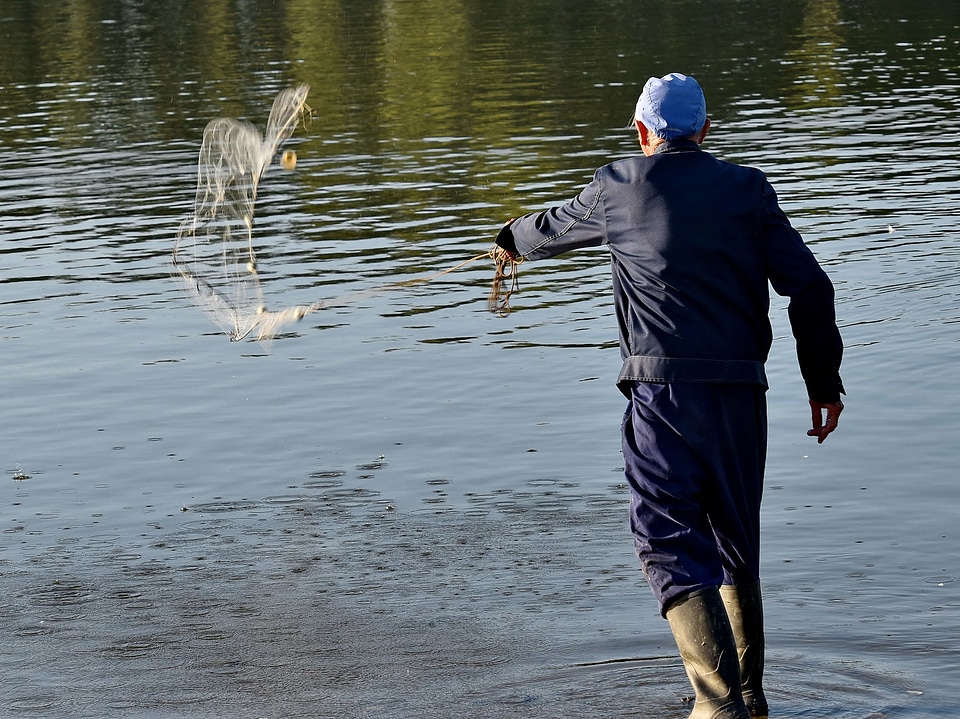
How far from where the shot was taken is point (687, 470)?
15.3ft

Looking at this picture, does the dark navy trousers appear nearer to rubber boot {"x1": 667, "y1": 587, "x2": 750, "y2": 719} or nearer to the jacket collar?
rubber boot {"x1": 667, "y1": 587, "x2": 750, "y2": 719}

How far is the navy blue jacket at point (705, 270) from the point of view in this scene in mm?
4664

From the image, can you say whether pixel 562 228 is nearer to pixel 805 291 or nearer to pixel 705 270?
pixel 705 270

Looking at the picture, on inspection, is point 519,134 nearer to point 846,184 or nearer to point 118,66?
point 846,184

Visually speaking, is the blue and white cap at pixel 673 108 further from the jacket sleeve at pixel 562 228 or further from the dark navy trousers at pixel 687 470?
the dark navy trousers at pixel 687 470

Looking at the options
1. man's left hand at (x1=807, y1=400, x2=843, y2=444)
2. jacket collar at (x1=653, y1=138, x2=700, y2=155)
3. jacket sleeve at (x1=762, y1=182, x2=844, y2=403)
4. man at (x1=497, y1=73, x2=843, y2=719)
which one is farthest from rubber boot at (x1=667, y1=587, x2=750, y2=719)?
jacket collar at (x1=653, y1=138, x2=700, y2=155)

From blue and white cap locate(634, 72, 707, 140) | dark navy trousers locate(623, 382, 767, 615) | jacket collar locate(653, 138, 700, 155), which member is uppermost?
blue and white cap locate(634, 72, 707, 140)

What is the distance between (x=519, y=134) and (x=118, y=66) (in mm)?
16181

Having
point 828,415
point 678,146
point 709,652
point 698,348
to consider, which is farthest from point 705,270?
point 709,652

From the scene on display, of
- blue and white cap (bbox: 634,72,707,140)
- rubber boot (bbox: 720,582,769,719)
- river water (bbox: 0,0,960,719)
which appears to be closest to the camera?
blue and white cap (bbox: 634,72,707,140)

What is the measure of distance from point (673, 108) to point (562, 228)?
0.51 meters

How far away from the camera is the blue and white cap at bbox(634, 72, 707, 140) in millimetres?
4793

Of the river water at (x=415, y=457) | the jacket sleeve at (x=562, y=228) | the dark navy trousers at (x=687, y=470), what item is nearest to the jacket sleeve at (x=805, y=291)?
the dark navy trousers at (x=687, y=470)

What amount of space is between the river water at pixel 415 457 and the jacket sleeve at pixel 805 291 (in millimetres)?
1164
